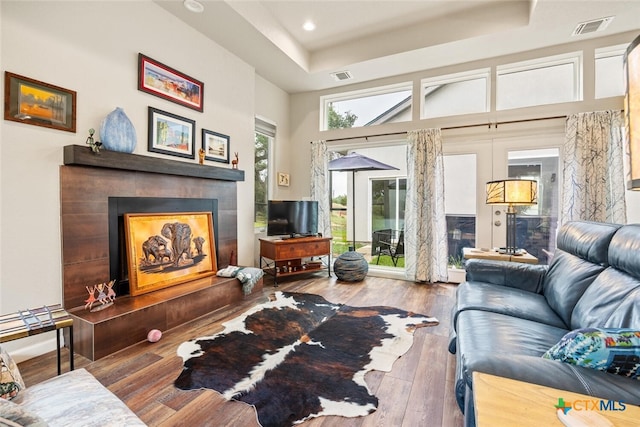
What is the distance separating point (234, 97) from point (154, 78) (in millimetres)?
1142

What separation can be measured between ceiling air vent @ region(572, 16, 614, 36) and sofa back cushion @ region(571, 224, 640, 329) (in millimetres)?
2776

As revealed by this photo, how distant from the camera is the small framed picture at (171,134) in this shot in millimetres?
3045

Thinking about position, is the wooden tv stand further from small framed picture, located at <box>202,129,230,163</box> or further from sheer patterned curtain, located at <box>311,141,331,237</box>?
small framed picture, located at <box>202,129,230,163</box>

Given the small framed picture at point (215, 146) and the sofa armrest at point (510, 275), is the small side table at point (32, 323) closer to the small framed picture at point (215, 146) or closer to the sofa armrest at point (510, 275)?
the small framed picture at point (215, 146)

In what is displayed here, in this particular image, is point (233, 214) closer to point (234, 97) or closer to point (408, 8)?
point (234, 97)

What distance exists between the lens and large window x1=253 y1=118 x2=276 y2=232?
15.6 ft

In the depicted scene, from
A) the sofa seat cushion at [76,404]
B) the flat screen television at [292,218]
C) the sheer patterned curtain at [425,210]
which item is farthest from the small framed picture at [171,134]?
the sheer patterned curtain at [425,210]

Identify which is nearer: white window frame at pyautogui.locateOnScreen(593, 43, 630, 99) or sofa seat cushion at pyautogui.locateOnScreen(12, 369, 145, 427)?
sofa seat cushion at pyautogui.locateOnScreen(12, 369, 145, 427)

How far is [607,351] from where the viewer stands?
966 millimetres

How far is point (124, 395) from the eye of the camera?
5.82ft

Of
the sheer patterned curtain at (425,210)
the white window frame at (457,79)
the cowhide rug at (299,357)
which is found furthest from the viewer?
the sheer patterned curtain at (425,210)

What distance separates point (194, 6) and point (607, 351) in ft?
12.8

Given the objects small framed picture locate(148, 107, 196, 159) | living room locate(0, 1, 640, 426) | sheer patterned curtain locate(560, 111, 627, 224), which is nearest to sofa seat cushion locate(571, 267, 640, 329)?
sheer patterned curtain locate(560, 111, 627, 224)

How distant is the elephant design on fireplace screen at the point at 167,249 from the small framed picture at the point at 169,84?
1.26 meters
